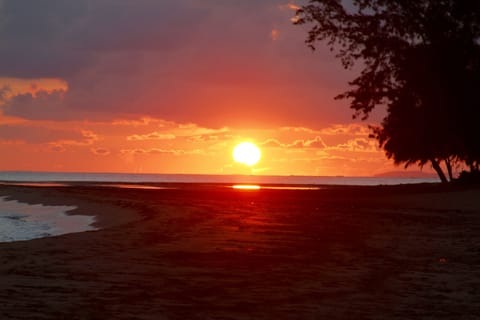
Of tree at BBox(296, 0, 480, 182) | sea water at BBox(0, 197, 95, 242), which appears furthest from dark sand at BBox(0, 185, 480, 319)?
tree at BBox(296, 0, 480, 182)

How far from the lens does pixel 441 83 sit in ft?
148

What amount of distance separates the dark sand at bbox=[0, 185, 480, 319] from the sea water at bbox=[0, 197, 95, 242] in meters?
3.07

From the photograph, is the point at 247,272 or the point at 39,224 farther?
the point at 39,224

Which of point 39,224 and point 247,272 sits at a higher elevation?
point 39,224

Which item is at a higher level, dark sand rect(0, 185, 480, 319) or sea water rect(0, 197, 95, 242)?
sea water rect(0, 197, 95, 242)

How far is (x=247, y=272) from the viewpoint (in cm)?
1237

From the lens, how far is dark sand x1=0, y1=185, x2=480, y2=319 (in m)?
9.09

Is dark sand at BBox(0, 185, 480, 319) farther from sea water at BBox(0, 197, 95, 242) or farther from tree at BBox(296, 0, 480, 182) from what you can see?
tree at BBox(296, 0, 480, 182)

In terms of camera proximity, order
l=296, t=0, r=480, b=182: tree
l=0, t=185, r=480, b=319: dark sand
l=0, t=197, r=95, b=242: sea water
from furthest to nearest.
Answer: l=296, t=0, r=480, b=182: tree < l=0, t=197, r=95, b=242: sea water < l=0, t=185, r=480, b=319: dark sand

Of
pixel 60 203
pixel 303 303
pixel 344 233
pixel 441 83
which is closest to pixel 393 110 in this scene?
pixel 441 83

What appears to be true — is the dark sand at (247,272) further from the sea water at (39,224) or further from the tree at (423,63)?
the tree at (423,63)

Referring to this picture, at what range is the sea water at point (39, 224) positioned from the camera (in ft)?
74.4

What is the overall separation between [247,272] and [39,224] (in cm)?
1693

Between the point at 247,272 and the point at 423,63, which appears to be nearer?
the point at 247,272
